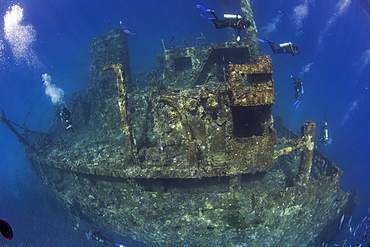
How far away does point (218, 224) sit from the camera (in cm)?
635

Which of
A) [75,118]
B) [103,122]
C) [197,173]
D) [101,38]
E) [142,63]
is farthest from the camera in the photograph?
[142,63]

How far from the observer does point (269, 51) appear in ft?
158

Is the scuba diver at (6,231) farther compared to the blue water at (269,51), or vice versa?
the blue water at (269,51)

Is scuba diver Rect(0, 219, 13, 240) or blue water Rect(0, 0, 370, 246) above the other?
blue water Rect(0, 0, 370, 246)

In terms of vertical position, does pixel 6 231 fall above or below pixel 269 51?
below

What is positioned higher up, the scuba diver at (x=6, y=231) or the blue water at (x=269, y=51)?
the blue water at (x=269, y=51)

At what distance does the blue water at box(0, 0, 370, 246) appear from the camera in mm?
41375

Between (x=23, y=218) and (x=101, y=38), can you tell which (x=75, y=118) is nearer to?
(x=101, y=38)

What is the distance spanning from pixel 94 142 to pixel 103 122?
1509 mm

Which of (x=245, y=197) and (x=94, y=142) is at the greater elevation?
(x=94, y=142)

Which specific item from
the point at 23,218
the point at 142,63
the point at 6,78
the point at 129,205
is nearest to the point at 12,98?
the point at 6,78

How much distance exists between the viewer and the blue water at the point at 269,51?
136ft

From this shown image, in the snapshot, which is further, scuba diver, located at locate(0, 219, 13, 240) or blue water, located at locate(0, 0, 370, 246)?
blue water, located at locate(0, 0, 370, 246)

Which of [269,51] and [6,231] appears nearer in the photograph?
[6,231]
